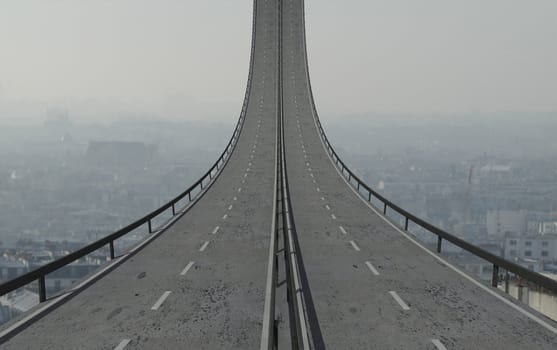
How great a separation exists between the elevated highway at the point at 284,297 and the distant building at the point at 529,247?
85.6m

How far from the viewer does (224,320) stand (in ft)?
36.7

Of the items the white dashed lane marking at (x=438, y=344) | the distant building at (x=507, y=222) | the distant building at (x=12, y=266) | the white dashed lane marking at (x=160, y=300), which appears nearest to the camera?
the white dashed lane marking at (x=438, y=344)

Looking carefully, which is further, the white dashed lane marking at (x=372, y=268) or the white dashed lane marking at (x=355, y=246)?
the white dashed lane marking at (x=355, y=246)

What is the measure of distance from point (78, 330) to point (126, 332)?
4.04 feet

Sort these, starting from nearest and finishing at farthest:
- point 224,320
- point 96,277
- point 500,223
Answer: point 224,320, point 96,277, point 500,223

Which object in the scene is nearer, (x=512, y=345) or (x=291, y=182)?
(x=512, y=345)

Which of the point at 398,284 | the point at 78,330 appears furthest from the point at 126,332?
the point at 398,284

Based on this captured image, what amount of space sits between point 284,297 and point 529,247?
105 m

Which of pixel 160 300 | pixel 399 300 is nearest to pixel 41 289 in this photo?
pixel 160 300

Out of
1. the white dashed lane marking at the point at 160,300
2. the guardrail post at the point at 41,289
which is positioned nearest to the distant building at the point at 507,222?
the white dashed lane marking at the point at 160,300

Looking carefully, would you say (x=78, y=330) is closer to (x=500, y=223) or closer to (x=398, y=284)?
(x=398, y=284)

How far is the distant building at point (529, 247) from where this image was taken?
3869 inches

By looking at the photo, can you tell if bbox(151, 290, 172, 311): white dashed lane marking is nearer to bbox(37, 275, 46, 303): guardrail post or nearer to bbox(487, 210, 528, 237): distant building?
bbox(37, 275, 46, 303): guardrail post

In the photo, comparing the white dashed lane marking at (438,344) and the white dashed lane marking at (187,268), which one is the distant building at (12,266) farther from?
the white dashed lane marking at (438,344)
